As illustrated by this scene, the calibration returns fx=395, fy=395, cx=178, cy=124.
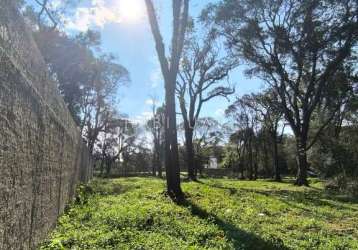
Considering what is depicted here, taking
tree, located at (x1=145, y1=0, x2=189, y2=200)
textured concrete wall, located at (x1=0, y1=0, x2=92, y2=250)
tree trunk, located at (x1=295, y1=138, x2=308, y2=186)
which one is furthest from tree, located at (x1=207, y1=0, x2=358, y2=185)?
textured concrete wall, located at (x1=0, y1=0, x2=92, y2=250)

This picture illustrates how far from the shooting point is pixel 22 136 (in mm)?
3791

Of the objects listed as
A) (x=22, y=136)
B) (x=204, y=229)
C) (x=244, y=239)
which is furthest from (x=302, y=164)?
(x=22, y=136)

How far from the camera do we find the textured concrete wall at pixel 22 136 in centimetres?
320

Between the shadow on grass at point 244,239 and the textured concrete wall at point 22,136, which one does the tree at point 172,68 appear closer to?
the shadow on grass at point 244,239

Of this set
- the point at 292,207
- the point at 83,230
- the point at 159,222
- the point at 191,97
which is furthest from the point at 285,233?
the point at 191,97

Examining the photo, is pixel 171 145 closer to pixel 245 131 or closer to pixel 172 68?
pixel 172 68

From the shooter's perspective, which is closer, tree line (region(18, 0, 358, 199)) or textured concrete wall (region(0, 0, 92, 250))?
textured concrete wall (region(0, 0, 92, 250))

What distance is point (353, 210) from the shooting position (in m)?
12.1

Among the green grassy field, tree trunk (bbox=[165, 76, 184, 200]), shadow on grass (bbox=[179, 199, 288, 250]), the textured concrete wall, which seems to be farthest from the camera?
tree trunk (bbox=[165, 76, 184, 200])

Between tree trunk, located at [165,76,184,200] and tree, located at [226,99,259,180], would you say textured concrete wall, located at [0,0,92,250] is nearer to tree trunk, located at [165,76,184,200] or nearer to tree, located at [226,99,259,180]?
tree trunk, located at [165,76,184,200]

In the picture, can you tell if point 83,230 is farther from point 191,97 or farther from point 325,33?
point 191,97

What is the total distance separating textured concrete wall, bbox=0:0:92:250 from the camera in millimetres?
3203

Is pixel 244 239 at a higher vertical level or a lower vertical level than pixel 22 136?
lower

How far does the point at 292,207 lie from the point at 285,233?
4927mm
